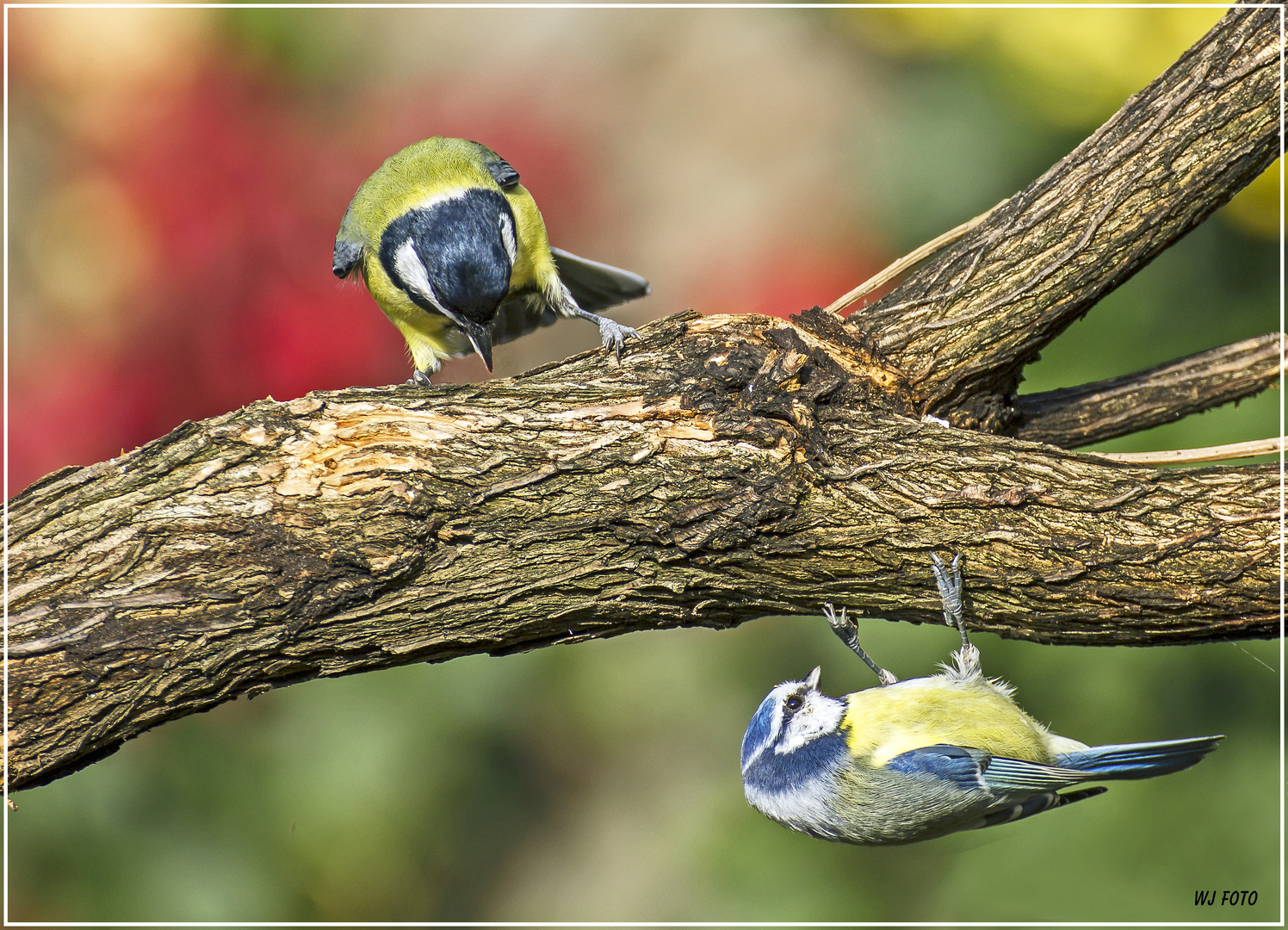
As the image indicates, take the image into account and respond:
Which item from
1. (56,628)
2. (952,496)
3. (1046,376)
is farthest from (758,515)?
(1046,376)

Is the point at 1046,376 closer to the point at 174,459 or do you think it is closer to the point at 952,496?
the point at 952,496

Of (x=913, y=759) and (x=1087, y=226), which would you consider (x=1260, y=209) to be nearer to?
(x=1087, y=226)

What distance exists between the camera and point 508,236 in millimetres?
2369

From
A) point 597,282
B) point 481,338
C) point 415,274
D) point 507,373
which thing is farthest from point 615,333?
point 507,373

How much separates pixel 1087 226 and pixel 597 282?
143cm

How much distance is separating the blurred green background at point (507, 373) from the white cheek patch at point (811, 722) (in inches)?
50.7

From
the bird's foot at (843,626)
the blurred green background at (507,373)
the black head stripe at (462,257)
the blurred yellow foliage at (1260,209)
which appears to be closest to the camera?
the bird's foot at (843,626)

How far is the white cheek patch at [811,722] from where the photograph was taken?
2.05 metres

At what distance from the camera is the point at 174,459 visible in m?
1.56

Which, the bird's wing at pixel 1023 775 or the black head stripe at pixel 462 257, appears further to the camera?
the black head stripe at pixel 462 257

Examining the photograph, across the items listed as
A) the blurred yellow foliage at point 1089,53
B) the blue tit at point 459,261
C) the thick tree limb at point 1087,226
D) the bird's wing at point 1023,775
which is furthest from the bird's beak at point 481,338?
the blurred yellow foliage at point 1089,53

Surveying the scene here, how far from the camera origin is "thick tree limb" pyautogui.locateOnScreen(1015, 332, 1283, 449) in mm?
2217

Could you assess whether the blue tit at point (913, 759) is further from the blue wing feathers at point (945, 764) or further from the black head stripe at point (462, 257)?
the black head stripe at point (462, 257)

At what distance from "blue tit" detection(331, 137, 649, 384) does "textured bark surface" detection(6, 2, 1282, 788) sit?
17.2 inches
